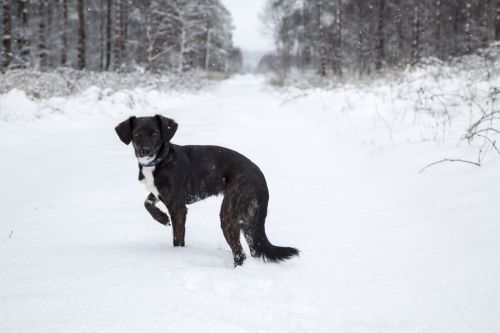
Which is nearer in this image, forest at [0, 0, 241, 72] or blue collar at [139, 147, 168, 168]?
blue collar at [139, 147, 168, 168]

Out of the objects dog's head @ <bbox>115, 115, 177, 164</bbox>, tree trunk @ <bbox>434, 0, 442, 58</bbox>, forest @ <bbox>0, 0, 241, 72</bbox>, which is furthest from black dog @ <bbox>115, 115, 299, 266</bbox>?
tree trunk @ <bbox>434, 0, 442, 58</bbox>

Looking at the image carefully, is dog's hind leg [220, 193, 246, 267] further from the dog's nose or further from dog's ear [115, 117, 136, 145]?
dog's ear [115, 117, 136, 145]

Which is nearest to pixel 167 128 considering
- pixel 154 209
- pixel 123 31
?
pixel 154 209

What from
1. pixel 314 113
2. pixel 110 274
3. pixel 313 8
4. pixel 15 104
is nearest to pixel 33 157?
pixel 15 104

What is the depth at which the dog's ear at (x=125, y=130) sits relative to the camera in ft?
9.27

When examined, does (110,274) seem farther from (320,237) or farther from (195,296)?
(320,237)

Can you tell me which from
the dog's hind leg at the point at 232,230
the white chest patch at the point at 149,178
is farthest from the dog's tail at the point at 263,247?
the white chest patch at the point at 149,178

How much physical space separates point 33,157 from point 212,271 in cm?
412

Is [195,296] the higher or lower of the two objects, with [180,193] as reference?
lower

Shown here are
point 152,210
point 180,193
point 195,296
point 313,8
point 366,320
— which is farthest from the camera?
point 313,8

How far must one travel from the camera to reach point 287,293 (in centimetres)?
202

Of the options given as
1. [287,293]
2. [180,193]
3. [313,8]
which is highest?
[313,8]

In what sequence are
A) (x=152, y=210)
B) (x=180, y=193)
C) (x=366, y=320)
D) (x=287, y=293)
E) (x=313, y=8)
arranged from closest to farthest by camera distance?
(x=366, y=320) → (x=287, y=293) → (x=180, y=193) → (x=152, y=210) → (x=313, y=8)

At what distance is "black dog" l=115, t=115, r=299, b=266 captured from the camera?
8.10ft
